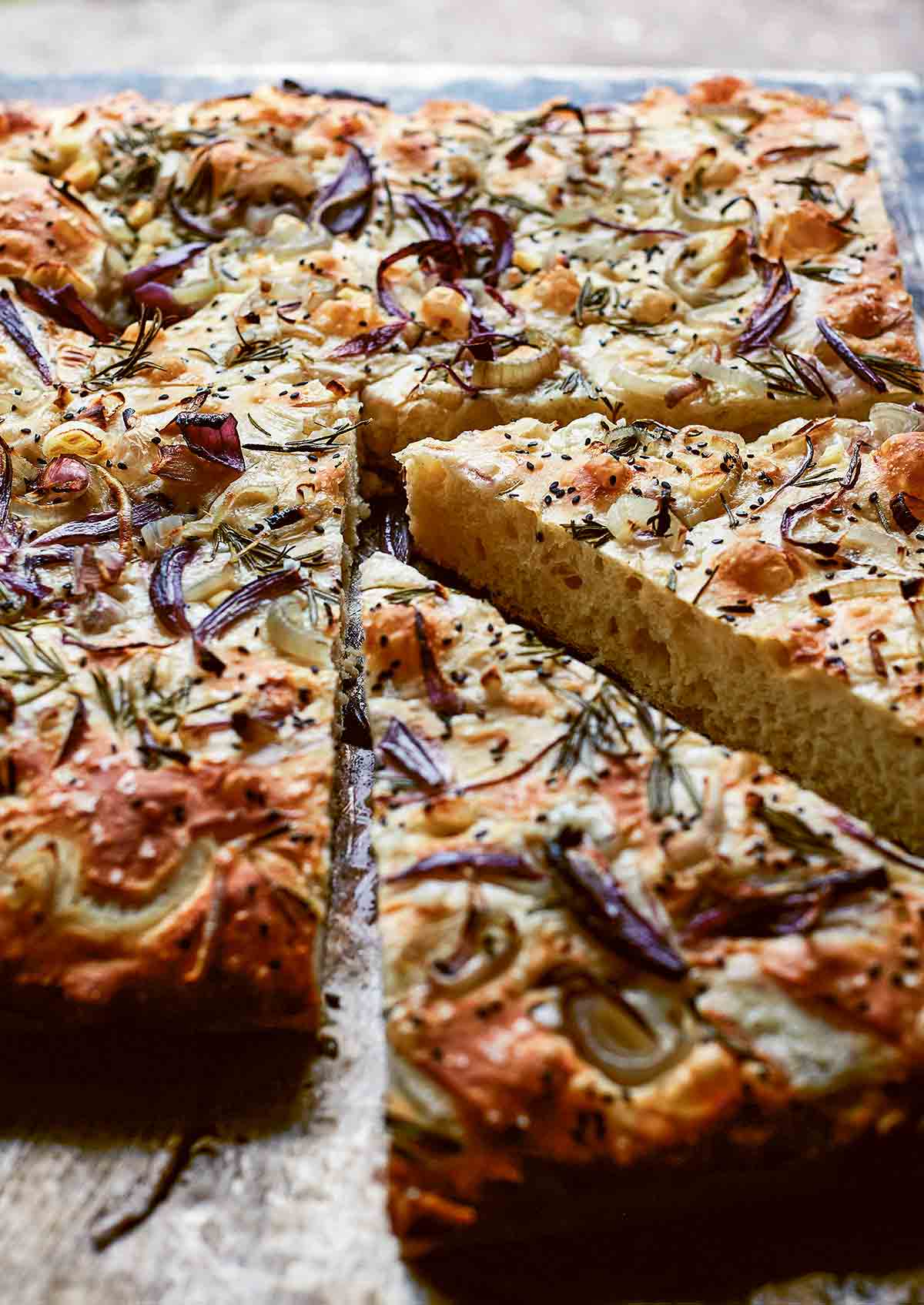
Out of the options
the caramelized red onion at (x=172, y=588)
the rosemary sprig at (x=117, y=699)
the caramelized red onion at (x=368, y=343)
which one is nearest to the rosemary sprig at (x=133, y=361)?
the caramelized red onion at (x=368, y=343)

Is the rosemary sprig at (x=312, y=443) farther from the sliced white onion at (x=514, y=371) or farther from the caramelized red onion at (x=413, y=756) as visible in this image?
the caramelized red onion at (x=413, y=756)

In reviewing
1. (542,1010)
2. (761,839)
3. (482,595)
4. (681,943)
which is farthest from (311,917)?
(482,595)

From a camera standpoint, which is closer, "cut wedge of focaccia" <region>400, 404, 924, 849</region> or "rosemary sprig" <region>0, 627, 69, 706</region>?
"rosemary sprig" <region>0, 627, 69, 706</region>

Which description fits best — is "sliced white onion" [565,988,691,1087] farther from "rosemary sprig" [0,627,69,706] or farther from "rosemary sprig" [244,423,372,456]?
"rosemary sprig" [244,423,372,456]

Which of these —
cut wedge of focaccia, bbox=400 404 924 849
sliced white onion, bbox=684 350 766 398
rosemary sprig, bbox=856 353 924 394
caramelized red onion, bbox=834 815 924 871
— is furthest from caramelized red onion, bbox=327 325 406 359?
caramelized red onion, bbox=834 815 924 871

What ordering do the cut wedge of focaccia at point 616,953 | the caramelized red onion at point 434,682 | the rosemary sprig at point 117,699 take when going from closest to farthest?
the cut wedge of focaccia at point 616,953
the rosemary sprig at point 117,699
the caramelized red onion at point 434,682

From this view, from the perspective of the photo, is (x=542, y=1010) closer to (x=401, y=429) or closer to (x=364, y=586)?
(x=364, y=586)

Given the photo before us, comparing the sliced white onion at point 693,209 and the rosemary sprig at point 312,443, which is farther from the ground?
the sliced white onion at point 693,209

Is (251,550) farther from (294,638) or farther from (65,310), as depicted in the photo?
(65,310)

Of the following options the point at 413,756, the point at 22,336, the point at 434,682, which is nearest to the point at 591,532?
the point at 434,682
